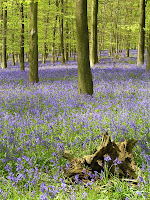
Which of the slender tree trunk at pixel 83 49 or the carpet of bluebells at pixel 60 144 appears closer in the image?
the carpet of bluebells at pixel 60 144

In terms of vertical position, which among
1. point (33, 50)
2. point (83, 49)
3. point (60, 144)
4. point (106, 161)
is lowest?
point (106, 161)

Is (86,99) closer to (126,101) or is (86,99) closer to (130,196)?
(126,101)

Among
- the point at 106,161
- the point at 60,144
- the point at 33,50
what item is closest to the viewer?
the point at 106,161

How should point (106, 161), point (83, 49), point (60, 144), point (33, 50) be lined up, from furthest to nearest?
point (33, 50) → point (83, 49) → point (60, 144) → point (106, 161)

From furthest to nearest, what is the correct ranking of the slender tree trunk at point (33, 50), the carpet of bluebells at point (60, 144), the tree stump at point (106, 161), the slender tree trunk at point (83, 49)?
1. the slender tree trunk at point (33, 50)
2. the slender tree trunk at point (83, 49)
3. the tree stump at point (106, 161)
4. the carpet of bluebells at point (60, 144)

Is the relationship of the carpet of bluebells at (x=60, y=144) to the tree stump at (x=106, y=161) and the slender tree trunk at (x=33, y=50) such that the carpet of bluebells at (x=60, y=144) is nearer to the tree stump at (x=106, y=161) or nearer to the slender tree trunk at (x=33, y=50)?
the tree stump at (x=106, y=161)

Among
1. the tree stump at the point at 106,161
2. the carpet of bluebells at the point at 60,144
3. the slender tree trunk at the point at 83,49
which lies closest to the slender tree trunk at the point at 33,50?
the carpet of bluebells at the point at 60,144

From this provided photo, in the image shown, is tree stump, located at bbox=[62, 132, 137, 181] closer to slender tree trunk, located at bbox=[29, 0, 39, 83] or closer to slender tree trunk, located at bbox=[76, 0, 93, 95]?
slender tree trunk, located at bbox=[76, 0, 93, 95]

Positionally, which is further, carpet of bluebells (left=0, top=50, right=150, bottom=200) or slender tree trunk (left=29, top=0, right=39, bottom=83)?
slender tree trunk (left=29, top=0, right=39, bottom=83)

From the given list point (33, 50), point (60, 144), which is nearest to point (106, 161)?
point (60, 144)

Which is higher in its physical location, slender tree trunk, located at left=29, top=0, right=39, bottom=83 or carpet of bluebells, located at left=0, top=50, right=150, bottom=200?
slender tree trunk, located at left=29, top=0, right=39, bottom=83

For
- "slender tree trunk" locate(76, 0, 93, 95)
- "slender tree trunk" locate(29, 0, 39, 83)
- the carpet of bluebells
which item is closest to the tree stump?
the carpet of bluebells

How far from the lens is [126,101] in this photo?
23.0 ft

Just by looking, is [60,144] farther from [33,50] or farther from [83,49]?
[33,50]
